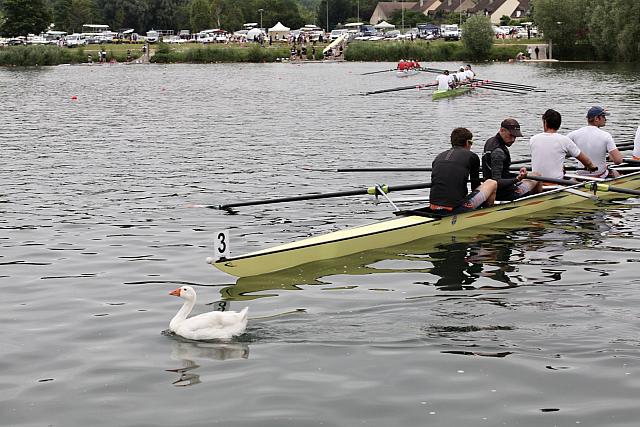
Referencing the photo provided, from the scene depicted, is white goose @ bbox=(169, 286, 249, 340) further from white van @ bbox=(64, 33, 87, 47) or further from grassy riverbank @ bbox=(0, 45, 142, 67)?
white van @ bbox=(64, 33, 87, 47)

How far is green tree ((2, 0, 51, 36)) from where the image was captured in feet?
397

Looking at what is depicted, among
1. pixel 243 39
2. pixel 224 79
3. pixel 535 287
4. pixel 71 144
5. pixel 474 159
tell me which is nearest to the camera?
pixel 535 287

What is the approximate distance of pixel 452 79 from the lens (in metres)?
45.8

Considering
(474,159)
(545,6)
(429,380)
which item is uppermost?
(545,6)

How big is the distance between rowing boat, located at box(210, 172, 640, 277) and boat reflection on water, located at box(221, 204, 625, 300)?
4.1 inches

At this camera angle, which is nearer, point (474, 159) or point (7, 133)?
point (474, 159)

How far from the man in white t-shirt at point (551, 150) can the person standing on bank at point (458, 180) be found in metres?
1.54

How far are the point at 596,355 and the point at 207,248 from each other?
7.08 meters

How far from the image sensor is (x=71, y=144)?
98.9 feet

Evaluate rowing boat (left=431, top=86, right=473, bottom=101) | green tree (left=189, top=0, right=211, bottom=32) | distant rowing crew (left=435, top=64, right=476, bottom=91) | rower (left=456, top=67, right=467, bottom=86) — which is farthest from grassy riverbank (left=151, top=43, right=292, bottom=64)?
rowing boat (left=431, top=86, right=473, bottom=101)

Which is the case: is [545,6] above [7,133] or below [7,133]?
above

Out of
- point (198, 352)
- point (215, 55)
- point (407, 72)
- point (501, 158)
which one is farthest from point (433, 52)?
point (198, 352)

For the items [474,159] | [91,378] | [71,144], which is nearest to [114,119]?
[71,144]

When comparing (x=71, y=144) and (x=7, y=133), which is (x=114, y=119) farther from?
(x=71, y=144)
